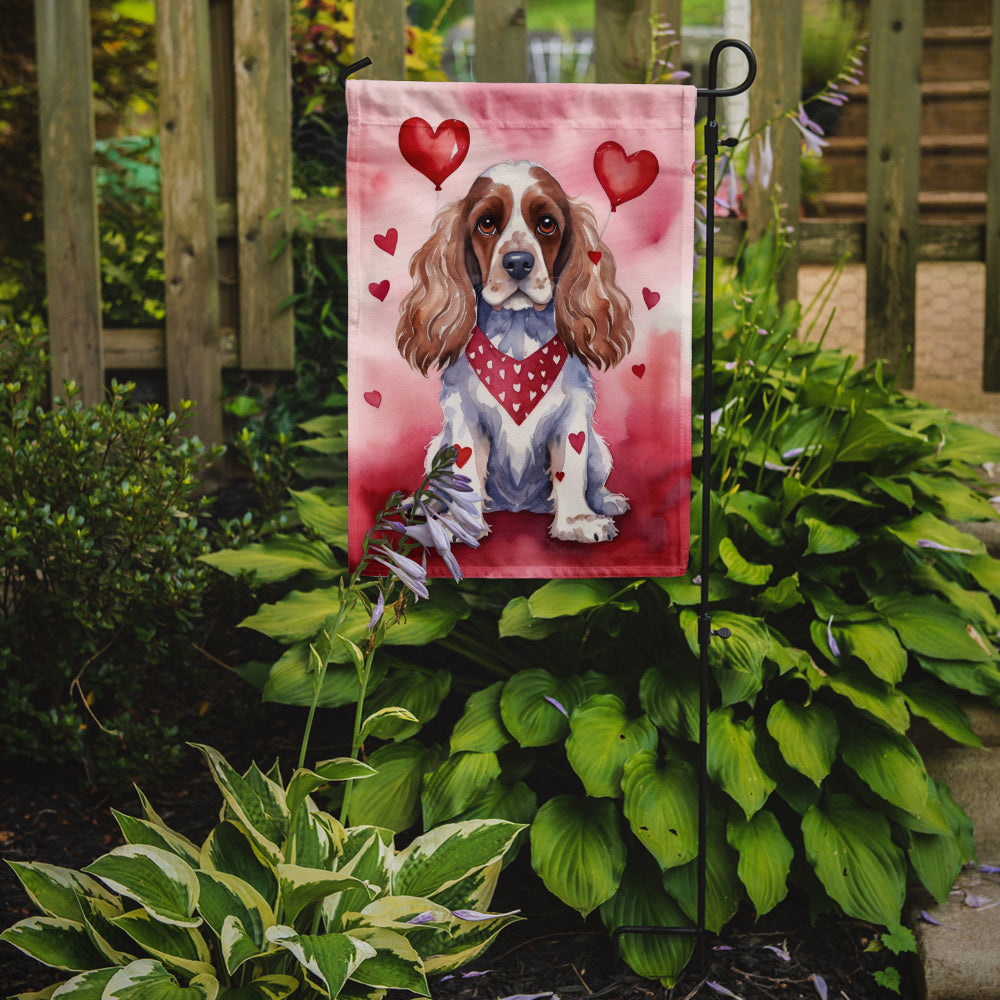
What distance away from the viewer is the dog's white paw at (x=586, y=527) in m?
1.82

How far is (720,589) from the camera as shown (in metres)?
2.10

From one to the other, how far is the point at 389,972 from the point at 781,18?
3069 millimetres

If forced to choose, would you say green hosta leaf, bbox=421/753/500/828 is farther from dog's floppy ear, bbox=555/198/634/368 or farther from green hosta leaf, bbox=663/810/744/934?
dog's floppy ear, bbox=555/198/634/368

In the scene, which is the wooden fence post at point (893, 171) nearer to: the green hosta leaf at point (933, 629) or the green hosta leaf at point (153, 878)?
the green hosta leaf at point (933, 629)

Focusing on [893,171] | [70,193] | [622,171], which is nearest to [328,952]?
[622,171]

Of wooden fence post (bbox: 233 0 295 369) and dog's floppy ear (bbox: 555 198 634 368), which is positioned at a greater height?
wooden fence post (bbox: 233 0 295 369)

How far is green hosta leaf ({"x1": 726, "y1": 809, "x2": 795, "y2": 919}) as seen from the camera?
185cm

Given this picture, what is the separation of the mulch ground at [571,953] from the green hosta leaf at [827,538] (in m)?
0.73

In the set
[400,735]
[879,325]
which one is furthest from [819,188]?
[400,735]

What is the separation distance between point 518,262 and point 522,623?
72 cm

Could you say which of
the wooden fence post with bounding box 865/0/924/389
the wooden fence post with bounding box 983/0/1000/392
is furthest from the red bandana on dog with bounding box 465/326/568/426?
the wooden fence post with bounding box 983/0/1000/392

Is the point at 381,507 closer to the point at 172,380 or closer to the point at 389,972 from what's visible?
the point at 389,972

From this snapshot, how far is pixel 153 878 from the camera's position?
152cm

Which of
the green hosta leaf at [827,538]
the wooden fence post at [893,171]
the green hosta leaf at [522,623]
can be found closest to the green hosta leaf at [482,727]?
the green hosta leaf at [522,623]
